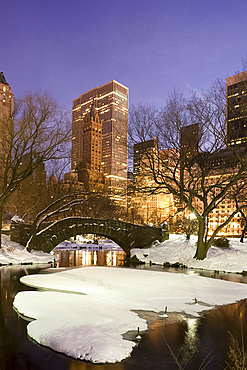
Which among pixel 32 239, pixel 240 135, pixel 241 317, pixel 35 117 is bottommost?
pixel 241 317

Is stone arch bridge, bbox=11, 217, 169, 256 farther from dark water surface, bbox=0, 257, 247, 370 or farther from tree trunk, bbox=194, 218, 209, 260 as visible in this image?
dark water surface, bbox=0, 257, 247, 370

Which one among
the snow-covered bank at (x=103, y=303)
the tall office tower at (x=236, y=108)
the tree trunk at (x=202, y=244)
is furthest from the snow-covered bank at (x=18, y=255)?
the tall office tower at (x=236, y=108)

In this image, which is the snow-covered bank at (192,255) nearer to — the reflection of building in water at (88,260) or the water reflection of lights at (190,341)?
the reflection of building in water at (88,260)

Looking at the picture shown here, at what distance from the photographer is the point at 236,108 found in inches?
907

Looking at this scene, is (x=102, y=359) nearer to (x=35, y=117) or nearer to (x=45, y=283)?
(x=45, y=283)

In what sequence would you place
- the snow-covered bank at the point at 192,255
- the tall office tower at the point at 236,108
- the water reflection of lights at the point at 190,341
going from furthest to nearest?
the snow-covered bank at the point at 192,255 → the tall office tower at the point at 236,108 → the water reflection of lights at the point at 190,341

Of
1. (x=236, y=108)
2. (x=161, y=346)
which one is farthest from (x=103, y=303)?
(x=236, y=108)

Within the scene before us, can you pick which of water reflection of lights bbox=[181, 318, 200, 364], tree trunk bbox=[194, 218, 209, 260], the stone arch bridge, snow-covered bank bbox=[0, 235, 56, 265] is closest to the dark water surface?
water reflection of lights bbox=[181, 318, 200, 364]

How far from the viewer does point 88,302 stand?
1138cm

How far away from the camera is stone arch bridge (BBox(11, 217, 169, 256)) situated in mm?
30109

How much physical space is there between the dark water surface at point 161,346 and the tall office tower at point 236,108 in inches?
595

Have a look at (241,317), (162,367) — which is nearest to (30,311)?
(162,367)

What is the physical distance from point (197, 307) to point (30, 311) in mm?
6083

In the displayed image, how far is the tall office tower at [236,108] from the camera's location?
21.8 metres
